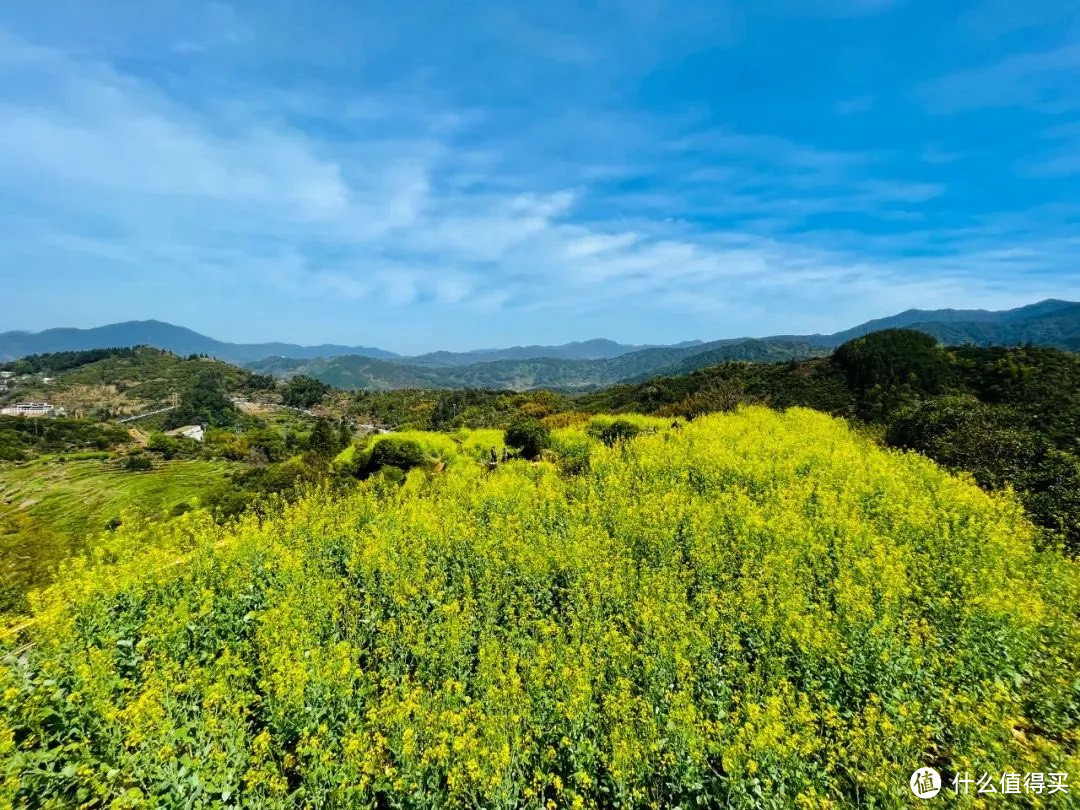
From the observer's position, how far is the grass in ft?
39.8

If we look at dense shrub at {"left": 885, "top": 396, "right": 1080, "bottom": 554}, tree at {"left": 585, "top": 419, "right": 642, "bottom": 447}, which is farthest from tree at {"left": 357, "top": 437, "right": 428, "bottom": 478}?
dense shrub at {"left": 885, "top": 396, "right": 1080, "bottom": 554}

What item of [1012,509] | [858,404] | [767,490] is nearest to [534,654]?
[767,490]

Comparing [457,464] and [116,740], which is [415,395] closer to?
[457,464]

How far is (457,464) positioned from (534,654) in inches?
698

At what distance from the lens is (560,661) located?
5.94 meters

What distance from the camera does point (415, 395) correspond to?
542 feet

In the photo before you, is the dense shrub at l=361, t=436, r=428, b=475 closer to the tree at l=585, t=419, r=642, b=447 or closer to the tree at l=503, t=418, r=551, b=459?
the tree at l=503, t=418, r=551, b=459

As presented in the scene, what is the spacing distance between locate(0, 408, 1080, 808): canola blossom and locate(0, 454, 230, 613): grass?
3076mm

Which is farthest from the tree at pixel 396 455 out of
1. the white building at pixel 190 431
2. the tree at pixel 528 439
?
the white building at pixel 190 431

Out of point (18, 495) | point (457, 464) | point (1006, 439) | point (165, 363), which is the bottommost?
point (18, 495)

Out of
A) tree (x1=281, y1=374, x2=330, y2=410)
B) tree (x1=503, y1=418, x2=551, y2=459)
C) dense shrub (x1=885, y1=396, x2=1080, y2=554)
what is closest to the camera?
dense shrub (x1=885, y1=396, x2=1080, y2=554)

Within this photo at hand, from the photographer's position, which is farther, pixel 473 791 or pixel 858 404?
pixel 858 404

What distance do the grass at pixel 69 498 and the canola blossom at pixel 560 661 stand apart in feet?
10.1

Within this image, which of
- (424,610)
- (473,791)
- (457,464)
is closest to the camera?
(473,791)
